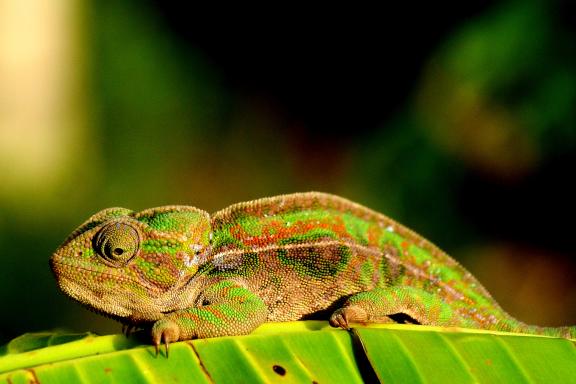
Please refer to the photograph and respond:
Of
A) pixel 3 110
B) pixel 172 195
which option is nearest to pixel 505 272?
pixel 172 195

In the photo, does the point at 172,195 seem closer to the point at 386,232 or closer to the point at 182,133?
the point at 182,133

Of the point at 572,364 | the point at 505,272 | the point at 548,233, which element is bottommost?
the point at 505,272

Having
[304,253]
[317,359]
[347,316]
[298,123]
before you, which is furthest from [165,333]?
[298,123]

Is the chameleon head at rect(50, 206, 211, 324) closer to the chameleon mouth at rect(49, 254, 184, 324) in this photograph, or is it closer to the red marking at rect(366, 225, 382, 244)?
the chameleon mouth at rect(49, 254, 184, 324)

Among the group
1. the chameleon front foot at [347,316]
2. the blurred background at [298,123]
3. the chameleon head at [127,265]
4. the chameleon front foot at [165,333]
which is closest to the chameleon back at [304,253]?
the chameleon head at [127,265]

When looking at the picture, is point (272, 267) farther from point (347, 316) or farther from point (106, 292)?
point (106, 292)
